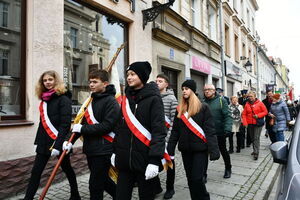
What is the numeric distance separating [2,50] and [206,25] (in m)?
10.4

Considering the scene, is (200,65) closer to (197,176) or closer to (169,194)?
(169,194)

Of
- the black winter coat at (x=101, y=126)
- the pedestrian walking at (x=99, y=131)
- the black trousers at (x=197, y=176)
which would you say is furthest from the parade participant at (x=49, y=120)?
the black trousers at (x=197, y=176)

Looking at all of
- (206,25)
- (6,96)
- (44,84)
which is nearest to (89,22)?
(6,96)

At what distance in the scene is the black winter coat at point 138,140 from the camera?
2256 millimetres

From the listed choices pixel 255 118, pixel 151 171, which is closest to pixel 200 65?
pixel 255 118

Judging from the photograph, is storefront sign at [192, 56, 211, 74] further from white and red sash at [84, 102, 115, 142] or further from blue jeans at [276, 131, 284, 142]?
white and red sash at [84, 102, 115, 142]

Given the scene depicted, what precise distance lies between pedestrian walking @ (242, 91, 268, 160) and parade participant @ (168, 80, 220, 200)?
3913 mm

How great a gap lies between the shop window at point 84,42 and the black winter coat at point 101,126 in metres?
2.74

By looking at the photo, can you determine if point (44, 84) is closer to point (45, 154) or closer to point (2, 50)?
point (45, 154)

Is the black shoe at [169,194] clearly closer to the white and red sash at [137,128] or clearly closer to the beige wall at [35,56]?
the white and red sash at [137,128]

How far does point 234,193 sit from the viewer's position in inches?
160

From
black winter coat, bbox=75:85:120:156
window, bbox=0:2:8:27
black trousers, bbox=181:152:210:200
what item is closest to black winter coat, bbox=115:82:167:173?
black winter coat, bbox=75:85:120:156

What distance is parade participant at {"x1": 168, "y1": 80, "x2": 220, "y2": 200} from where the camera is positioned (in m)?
3.08

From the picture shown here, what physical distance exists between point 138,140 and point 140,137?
33 millimetres
